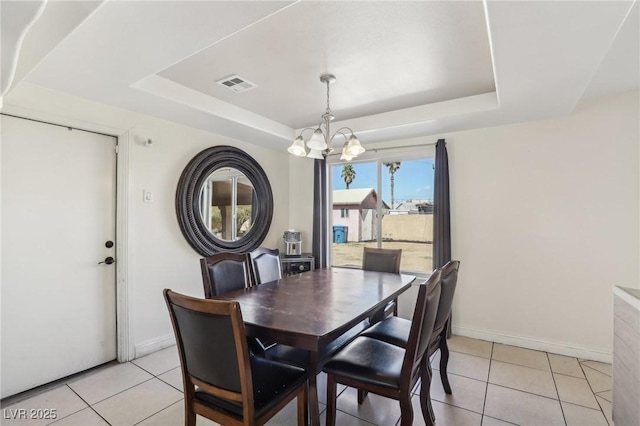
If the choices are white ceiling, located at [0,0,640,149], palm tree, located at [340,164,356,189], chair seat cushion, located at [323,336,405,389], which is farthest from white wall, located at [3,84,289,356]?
chair seat cushion, located at [323,336,405,389]

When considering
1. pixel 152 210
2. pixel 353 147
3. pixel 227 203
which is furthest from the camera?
pixel 227 203

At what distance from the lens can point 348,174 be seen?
4496 mm

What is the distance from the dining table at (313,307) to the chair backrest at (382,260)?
37 cm

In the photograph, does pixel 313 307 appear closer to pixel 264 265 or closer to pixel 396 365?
pixel 396 365

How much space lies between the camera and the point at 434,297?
168 cm

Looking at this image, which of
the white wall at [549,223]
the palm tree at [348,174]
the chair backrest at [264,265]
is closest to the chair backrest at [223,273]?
the chair backrest at [264,265]

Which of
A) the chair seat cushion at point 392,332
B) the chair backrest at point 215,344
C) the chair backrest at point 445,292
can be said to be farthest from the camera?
the chair seat cushion at point 392,332

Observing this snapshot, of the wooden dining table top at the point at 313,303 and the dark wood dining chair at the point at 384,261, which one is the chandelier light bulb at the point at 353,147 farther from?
the dark wood dining chair at the point at 384,261

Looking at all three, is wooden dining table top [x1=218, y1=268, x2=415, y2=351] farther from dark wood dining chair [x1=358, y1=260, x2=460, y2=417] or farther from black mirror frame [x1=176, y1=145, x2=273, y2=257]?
black mirror frame [x1=176, y1=145, x2=273, y2=257]

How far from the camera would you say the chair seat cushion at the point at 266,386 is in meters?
1.41

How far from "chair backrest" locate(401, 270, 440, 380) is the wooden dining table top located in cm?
31

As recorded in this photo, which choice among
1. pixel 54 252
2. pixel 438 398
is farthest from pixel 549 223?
pixel 54 252

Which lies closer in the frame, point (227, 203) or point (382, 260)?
point (382, 260)

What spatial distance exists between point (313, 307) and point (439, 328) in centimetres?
86
